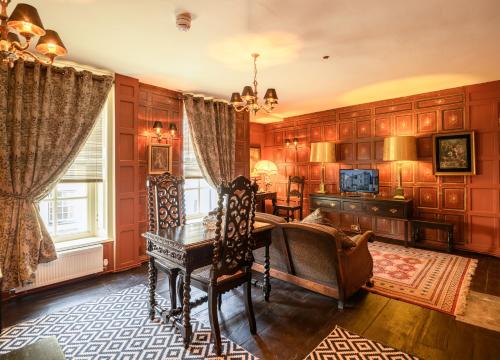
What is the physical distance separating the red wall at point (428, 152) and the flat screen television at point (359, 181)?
196 mm

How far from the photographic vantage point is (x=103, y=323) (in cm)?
A: 256

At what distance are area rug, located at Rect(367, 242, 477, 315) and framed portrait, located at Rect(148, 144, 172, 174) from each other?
11.5ft

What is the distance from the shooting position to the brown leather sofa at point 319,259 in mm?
2643

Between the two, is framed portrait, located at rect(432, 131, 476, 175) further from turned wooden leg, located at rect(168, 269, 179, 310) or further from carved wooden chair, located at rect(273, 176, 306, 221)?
turned wooden leg, located at rect(168, 269, 179, 310)

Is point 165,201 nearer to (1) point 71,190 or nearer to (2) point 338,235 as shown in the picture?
(1) point 71,190

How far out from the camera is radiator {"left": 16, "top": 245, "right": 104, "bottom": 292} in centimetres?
317

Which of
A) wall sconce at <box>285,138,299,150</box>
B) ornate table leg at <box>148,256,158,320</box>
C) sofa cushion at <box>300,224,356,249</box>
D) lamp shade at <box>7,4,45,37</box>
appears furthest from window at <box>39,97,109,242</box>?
wall sconce at <box>285,138,299,150</box>

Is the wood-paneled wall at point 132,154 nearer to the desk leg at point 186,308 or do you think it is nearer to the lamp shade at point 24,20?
the desk leg at point 186,308

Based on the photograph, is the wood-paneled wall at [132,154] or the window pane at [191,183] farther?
the window pane at [191,183]

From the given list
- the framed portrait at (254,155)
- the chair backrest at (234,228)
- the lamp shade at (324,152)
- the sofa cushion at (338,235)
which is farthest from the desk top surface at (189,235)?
the framed portrait at (254,155)

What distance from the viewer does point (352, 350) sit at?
218 centimetres

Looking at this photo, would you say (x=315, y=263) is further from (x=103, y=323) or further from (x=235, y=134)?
(x=235, y=134)

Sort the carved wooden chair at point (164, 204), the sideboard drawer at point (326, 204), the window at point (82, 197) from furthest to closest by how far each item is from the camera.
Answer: the sideboard drawer at point (326, 204)
the window at point (82, 197)
the carved wooden chair at point (164, 204)

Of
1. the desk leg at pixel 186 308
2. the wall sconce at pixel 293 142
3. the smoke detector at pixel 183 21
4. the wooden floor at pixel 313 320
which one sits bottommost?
the wooden floor at pixel 313 320
